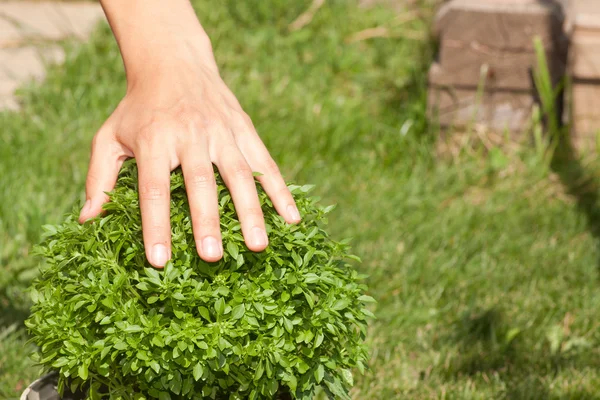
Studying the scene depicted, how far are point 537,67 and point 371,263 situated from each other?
145cm

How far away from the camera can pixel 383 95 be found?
184 inches

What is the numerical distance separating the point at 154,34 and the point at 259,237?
65 cm

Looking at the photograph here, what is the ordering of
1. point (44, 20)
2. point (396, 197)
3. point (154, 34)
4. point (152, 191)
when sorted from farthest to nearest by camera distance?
point (44, 20) < point (396, 197) < point (154, 34) < point (152, 191)

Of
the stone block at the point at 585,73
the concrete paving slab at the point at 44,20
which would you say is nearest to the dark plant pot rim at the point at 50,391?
the stone block at the point at 585,73

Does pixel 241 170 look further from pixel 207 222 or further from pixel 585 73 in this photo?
pixel 585 73

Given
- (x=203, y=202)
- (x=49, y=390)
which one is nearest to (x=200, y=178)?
(x=203, y=202)

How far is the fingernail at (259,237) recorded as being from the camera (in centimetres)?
184

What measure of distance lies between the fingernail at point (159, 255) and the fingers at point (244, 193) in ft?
0.61

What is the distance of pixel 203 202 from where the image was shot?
1854 millimetres

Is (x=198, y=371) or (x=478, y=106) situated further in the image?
(x=478, y=106)

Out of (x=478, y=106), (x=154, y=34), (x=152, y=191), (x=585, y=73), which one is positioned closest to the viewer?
(x=152, y=191)

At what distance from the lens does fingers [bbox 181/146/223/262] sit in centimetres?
182

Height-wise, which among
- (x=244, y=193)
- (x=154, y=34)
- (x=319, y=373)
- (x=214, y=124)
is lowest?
(x=319, y=373)

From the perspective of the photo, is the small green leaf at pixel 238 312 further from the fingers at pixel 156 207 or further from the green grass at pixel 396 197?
the green grass at pixel 396 197
